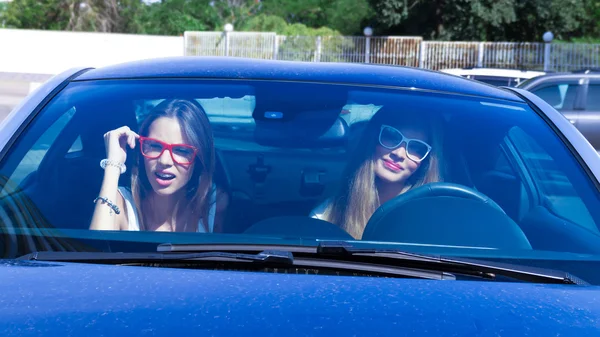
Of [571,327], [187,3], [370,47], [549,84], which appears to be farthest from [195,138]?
[187,3]

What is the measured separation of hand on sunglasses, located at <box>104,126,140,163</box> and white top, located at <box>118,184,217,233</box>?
4.1 inches

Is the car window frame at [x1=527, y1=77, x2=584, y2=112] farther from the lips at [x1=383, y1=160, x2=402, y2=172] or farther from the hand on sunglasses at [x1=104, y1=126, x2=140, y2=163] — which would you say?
the hand on sunglasses at [x1=104, y1=126, x2=140, y2=163]

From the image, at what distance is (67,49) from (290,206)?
32.2 metres

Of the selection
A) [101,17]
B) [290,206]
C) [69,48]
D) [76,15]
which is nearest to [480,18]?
[69,48]

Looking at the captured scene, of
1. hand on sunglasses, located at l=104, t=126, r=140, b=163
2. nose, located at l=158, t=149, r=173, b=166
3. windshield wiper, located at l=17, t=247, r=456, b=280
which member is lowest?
windshield wiper, located at l=17, t=247, r=456, b=280

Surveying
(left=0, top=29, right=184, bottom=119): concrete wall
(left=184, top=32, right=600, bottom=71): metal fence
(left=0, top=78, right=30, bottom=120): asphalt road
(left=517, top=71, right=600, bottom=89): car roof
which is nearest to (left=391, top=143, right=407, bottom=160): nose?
(left=517, top=71, right=600, bottom=89): car roof

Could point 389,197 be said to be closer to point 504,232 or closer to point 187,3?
point 504,232

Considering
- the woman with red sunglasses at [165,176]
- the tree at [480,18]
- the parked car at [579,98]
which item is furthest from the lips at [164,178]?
the tree at [480,18]

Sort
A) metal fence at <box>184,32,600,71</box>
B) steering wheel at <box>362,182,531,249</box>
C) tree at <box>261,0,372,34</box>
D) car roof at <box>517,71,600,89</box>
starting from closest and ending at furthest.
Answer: steering wheel at <box>362,182,531,249</box> → car roof at <box>517,71,600,89</box> → metal fence at <box>184,32,600,71</box> → tree at <box>261,0,372,34</box>

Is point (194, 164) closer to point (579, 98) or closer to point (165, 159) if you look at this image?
point (165, 159)

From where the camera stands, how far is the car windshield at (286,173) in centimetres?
227

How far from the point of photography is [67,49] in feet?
108

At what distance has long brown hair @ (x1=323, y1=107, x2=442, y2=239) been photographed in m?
2.44

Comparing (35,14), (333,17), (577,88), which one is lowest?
(577,88)
